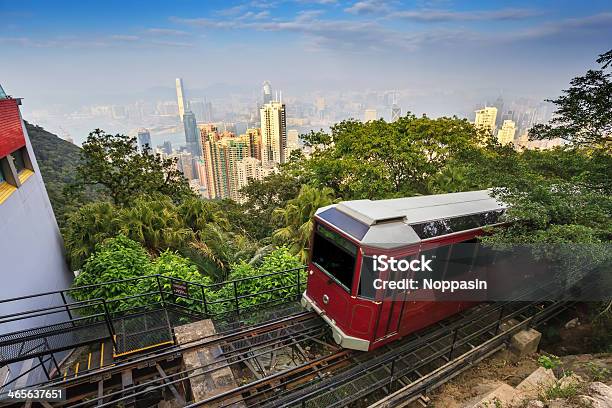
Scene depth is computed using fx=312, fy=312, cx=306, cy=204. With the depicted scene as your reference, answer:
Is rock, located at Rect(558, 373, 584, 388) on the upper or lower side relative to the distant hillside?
upper

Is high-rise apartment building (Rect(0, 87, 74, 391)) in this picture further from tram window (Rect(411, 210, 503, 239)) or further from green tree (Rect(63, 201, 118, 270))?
tram window (Rect(411, 210, 503, 239))

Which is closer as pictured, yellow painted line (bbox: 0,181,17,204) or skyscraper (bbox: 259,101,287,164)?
yellow painted line (bbox: 0,181,17,204)

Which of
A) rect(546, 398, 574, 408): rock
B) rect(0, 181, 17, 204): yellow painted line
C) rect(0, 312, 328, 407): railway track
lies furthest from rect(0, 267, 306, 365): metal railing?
rect(546, 398, 574, 408): rock

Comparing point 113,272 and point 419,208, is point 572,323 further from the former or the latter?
point 113,272

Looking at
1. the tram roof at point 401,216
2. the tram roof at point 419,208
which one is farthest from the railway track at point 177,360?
the tram roof at point 419,208

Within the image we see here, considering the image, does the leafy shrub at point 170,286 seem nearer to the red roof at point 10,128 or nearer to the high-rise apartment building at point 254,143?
the red roof at point 10,128

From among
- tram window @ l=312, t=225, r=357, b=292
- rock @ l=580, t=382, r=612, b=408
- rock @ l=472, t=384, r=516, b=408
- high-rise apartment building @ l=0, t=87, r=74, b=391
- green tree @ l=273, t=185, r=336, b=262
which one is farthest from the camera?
green tree @ l=273, t=185, r=336, b=262
